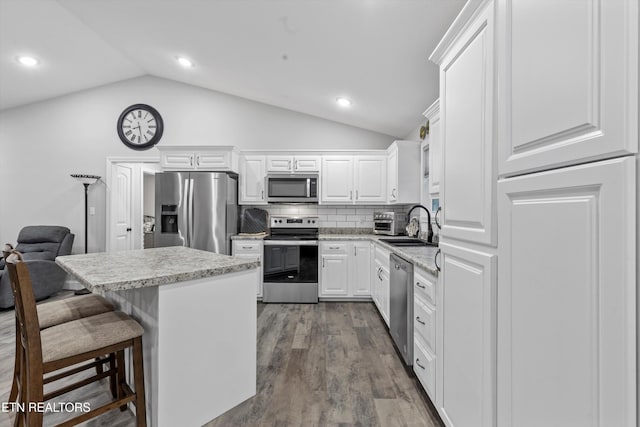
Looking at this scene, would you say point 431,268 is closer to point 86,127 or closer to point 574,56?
point 574,56

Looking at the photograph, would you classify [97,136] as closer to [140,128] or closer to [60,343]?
[140,128]

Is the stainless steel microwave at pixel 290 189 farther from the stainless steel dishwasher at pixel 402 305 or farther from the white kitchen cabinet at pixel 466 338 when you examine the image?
the white kitchen cabinet at pixel 466 338

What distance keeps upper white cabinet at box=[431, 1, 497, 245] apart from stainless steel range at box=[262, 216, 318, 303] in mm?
2427

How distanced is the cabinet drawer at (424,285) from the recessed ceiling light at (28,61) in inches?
202

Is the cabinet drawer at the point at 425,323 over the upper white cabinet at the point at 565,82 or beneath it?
beneath

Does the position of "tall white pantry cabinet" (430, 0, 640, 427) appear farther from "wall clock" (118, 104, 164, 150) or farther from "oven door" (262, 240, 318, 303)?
"wall clock" (118, 104, 164, 150)

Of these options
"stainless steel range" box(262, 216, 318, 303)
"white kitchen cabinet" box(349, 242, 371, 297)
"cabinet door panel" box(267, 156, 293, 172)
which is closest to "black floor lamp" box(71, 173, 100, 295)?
"cabinet door panel" box(267, 156, 293, 172)

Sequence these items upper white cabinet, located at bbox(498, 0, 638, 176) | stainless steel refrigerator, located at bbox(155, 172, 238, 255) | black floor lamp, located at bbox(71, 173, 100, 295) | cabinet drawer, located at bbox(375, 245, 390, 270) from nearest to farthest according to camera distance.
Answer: upper white cabinet, located at bbox(498, 0, 638, 176) < cabinet drawer, located at bbox(375, 245, 390, 270) < stainless steel refrigerator, located at bbox(155, 172, 238, 255) < black floor lamp, located at bbox(71, 173, 100, 295)

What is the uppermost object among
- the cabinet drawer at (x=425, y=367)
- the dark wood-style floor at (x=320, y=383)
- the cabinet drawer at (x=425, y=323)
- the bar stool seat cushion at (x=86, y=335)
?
the bar stool seat cushion at (x=86, y=335)

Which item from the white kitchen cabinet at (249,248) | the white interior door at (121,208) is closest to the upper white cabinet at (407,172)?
the white kitchen cabinet at (249,248)

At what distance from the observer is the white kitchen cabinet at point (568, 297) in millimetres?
593

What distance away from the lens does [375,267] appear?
3.55 m

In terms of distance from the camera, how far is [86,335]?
50.0 inches

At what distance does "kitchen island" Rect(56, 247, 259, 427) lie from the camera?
138cm
